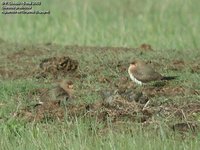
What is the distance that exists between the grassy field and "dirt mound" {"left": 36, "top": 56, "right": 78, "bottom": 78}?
0.12 meters

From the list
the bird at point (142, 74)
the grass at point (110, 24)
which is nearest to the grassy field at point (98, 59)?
the grass at point (110, 24)

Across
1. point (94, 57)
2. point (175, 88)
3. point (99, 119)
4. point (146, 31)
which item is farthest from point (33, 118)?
point (146, 31)

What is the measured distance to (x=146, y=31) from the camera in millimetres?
14094

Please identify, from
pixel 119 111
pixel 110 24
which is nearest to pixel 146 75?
pixel 119 111

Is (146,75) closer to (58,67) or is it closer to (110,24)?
(58,67)

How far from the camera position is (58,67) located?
33.6ft

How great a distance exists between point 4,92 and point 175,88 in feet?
6.09

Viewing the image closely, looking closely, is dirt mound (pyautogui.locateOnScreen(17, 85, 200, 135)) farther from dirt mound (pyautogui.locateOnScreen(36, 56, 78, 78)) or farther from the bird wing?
dirt mound (pyautogui.locateOnScreen(36, 56, 78, 78))

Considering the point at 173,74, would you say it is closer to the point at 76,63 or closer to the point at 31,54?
the point at 76,63

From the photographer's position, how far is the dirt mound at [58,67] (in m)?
10.2

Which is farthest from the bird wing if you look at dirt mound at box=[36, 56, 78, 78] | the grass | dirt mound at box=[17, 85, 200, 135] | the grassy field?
the grass

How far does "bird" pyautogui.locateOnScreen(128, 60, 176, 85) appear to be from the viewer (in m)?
9.50

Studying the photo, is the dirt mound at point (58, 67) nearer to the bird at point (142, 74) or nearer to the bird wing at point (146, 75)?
the bird at point (142, 74)

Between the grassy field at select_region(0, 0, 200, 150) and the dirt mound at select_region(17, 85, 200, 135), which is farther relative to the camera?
the dirt mound at select_region(17, 85, 200, 135)
